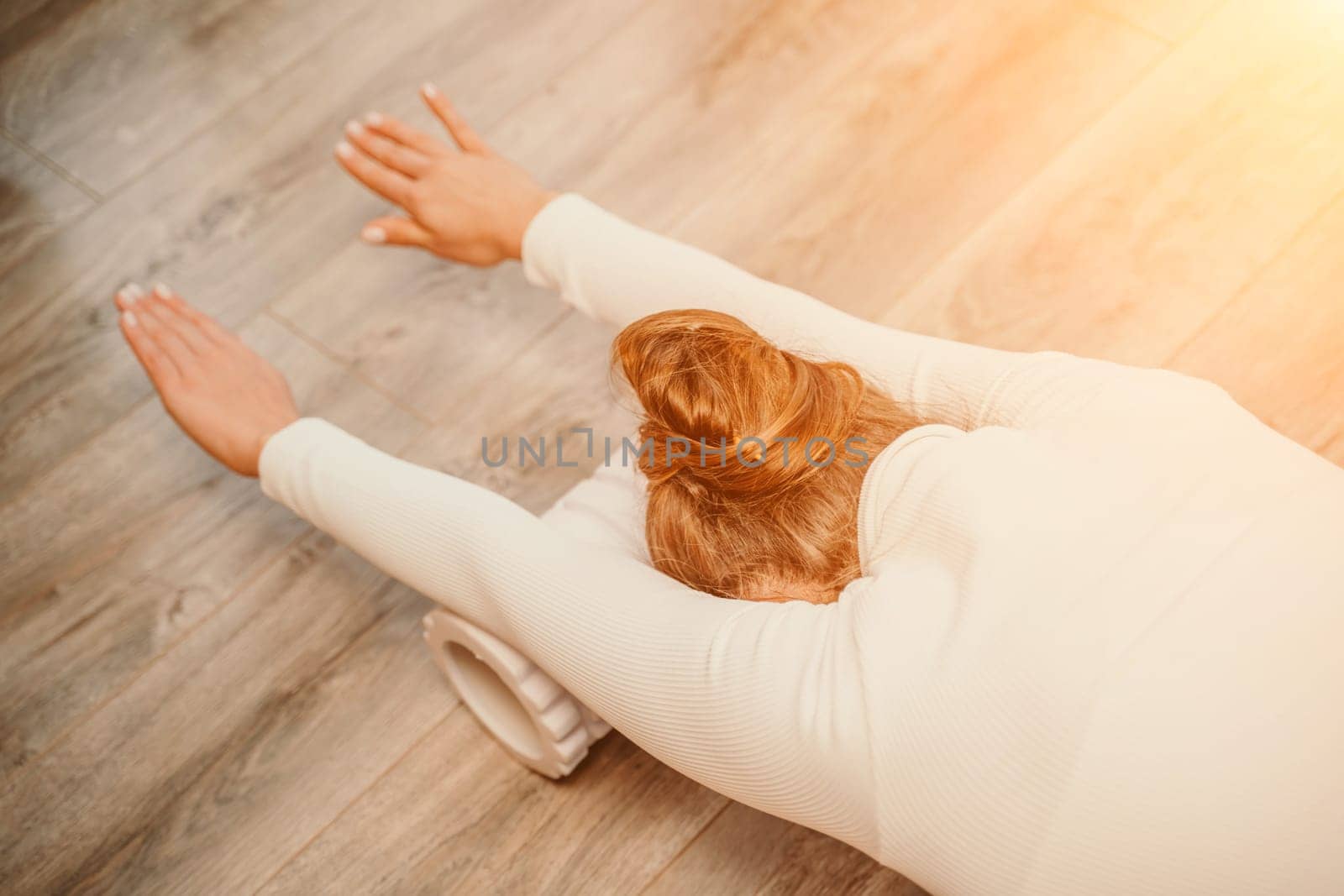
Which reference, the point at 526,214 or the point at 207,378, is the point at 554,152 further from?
the point at 207,378

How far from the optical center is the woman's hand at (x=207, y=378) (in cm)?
102

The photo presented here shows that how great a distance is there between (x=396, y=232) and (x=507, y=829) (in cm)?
59

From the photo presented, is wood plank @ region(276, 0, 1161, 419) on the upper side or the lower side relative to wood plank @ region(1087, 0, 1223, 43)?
lower

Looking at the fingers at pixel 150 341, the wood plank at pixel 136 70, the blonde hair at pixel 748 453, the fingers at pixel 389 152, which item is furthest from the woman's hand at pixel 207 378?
the blonde hair at pixel 748 453

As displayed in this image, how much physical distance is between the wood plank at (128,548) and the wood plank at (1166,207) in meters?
0.64

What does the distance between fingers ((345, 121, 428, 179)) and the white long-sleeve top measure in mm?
531

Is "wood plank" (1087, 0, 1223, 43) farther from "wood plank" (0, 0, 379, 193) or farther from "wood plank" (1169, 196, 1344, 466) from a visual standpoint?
"wood plank" (0, 0, 379, 193)

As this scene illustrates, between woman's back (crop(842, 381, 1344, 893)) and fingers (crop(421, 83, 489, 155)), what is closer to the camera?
woman's back (crop(842, 381, 1344, 893))

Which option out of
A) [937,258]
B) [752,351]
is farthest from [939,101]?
[752,351]

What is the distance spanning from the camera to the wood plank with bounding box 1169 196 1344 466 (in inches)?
41.3

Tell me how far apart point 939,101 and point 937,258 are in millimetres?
219

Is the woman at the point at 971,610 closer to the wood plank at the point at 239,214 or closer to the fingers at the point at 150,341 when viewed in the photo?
the fingers at the point at 150,341

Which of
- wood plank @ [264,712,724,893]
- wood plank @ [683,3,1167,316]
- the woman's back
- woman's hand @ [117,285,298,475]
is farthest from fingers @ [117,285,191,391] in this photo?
the woman's back

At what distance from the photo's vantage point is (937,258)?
1.20 m
